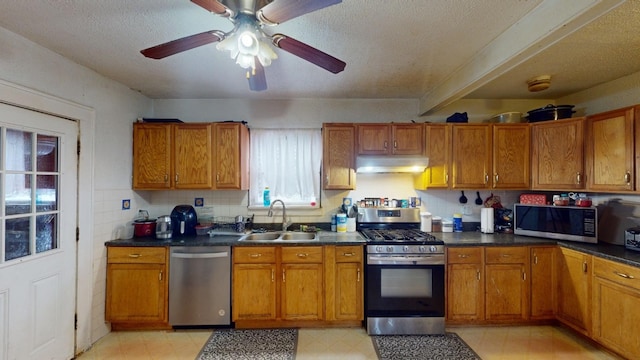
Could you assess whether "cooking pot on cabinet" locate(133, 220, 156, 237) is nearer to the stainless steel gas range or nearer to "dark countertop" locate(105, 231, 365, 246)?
"dark countertop" locate(105, 231, 365, 246)

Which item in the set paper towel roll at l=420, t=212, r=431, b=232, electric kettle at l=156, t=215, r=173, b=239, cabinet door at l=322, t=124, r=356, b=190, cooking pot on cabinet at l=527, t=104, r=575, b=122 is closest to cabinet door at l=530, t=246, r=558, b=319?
paper towel roll at l=420, t=212, r=431, b=232

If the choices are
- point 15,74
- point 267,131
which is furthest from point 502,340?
point 15,74

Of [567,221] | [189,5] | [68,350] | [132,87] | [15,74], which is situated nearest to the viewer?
[189,5]

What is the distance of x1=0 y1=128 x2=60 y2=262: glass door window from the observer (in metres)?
1.84

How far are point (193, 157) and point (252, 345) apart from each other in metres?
1.96

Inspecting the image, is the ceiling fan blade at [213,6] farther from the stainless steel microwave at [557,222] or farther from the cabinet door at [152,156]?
the stainless steel microwave at [557,222]

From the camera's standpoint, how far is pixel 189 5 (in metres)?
1.58

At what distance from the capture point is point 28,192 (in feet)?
6.47

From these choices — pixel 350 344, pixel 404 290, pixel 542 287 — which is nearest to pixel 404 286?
pixel 404 290

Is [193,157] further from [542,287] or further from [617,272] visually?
[617,272]

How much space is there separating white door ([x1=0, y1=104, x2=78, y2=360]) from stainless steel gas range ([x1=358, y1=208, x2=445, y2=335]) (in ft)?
8.46

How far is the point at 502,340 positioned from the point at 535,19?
259 cm

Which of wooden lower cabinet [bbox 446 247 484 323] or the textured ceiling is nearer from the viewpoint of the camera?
the textured ceiling

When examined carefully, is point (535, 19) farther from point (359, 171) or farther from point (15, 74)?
point (15, 74)
